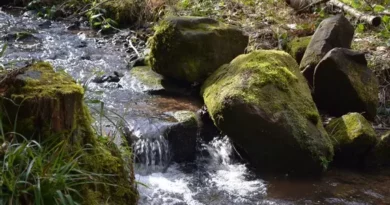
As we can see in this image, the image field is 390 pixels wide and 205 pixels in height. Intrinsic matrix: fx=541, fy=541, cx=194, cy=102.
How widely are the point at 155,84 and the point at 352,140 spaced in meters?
2.55

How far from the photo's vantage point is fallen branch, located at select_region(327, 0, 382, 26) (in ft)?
23.2

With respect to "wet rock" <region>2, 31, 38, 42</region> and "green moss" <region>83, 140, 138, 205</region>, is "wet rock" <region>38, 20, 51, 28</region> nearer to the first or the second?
"wet rock" <region>2, 31, 38, 42</region>

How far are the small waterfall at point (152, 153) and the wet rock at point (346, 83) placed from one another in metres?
1.89

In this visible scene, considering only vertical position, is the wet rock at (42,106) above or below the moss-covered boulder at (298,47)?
above

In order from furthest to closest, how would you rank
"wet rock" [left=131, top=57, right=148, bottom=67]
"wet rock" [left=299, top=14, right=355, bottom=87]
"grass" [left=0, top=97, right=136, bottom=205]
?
1. "wet rock" [left=131, top=57, right=148, bottom=67]
2. "wet rock" [left=299, top=14, right=355, bottom=87]
3. "grass" [left=0, top=97, right=136, bottom=205]

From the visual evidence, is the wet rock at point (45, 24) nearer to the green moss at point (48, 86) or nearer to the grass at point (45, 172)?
the green moss at point (48, 86)

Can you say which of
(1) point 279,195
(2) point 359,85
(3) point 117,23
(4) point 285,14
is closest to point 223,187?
(1) point 279,195

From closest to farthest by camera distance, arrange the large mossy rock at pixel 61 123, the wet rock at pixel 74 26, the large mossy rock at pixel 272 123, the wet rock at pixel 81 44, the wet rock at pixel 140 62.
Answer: the large mossy rock at pixel 61 123 < the large mossy rock at pixel 272 123 < the wet rock at pixel 140 62 < the wet rock at pixel 81 44 < the wet rock at pixel 74 26

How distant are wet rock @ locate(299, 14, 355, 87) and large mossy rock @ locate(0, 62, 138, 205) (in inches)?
144

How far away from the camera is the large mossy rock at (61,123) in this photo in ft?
9.16

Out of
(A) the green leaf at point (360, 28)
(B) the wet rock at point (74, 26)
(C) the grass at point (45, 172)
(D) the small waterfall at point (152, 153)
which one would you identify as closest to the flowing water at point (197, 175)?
(D) the small waterfall at point (152, 153)

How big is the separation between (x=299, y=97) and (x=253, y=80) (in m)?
0.50

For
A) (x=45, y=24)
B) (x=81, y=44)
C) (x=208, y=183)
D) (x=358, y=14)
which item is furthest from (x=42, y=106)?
(x=45, y=24)

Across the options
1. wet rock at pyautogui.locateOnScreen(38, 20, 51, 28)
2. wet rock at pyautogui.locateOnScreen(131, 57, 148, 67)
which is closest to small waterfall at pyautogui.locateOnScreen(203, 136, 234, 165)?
wet rock at pyautogui.locateOnScreen(131, 57, 148, 67)
